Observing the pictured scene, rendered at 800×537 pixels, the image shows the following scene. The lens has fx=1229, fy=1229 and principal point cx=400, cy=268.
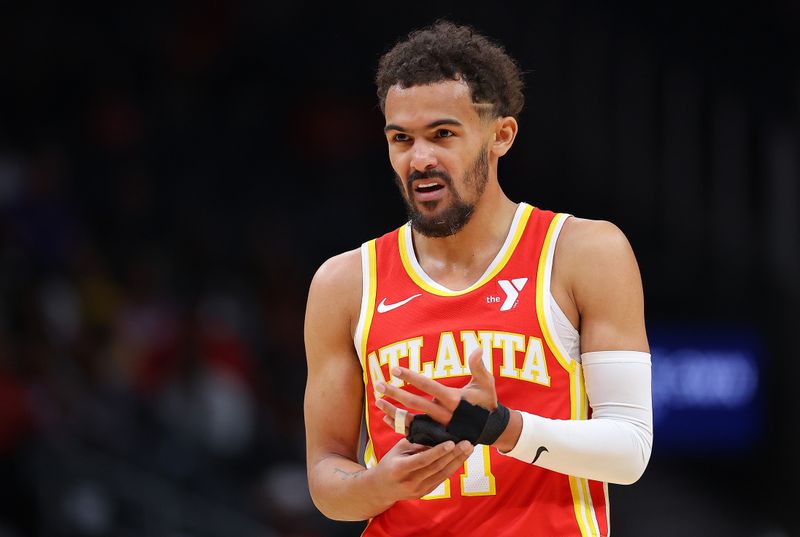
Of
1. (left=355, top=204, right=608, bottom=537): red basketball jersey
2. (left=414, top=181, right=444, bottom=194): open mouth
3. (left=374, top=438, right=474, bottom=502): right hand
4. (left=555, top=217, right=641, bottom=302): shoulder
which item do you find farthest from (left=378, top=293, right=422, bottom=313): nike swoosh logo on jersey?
(left=374, top=438, right=474, bottom=502): right hand

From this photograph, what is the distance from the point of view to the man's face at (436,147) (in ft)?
13.1

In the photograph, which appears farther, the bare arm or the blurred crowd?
the blurred crowd

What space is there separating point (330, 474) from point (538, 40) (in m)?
8.32

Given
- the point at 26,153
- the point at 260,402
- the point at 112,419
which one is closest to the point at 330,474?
the point at 112,419

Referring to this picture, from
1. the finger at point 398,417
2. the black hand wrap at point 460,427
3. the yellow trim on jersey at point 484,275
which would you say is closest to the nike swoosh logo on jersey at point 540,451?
the black hand wrap at point 460,427

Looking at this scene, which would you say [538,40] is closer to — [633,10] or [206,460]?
[633,10]

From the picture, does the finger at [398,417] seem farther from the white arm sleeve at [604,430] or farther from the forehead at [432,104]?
the forehead at [432,104]

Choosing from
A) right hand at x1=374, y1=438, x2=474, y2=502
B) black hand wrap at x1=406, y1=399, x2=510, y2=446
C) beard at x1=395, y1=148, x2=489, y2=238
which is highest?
beard at x1=395, y1=148, x2=489, y2=238

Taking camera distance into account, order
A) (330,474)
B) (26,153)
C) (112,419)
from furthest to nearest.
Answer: (26,153)
(112,419)
(330,474)

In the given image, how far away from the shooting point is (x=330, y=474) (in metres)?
4.06

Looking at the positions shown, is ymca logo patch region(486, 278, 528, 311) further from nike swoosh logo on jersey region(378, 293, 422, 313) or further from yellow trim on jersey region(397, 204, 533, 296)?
nike swoosh logo on jersey region(378, 293, 422, 313)

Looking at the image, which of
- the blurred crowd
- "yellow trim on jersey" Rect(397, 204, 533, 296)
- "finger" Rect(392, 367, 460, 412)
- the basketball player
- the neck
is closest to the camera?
"finger" Rect(392, 367, 460, 412)

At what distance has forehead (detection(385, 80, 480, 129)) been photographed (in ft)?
13.1

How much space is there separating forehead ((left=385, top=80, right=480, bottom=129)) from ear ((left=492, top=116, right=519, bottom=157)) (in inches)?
6.0
